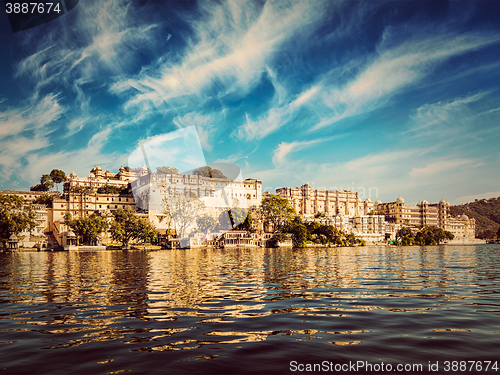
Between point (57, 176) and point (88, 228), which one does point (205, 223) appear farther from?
point (57, 176)

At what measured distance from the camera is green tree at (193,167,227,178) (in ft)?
549

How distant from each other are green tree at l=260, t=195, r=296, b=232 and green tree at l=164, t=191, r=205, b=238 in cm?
2474

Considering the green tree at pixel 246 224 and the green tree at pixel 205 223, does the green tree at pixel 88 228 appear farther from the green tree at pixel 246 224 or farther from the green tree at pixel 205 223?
the green tree at pixel 246 224

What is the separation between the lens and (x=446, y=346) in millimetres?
8828

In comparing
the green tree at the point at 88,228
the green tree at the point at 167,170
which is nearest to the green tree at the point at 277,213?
the green tree at the point at 167,170

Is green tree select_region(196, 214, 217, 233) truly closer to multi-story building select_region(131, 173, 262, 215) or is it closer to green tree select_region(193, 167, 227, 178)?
multi-story building select_region(131, 173, 262, 215)

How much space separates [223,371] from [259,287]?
1248cm

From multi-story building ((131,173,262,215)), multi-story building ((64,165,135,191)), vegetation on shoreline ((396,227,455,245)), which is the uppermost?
multi-story building ((64,165,135,191))

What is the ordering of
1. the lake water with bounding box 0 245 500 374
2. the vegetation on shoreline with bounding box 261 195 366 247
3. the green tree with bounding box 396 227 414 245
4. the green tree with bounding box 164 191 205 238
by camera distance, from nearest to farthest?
the lake water with bounding box 0 245 500 374, the green tree with bounding box 164 191 205 238, the vegetation on shoreline with bounding box 261 195 366 247, the green tree with bounding box 396 227 414 245

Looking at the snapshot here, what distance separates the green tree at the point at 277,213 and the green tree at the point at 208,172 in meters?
41.5

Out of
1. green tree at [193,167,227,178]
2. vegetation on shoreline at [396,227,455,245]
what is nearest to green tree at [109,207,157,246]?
green tree at [193,167,227,178]

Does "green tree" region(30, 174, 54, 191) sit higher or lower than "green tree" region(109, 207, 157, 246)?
higher

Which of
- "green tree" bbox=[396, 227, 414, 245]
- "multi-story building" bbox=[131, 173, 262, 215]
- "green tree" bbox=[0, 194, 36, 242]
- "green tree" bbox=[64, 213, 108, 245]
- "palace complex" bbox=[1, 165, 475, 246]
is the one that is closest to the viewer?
"green tree" bbox=[0, 194, 36, 242]

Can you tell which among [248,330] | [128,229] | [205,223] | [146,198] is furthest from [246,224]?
[248,330]
